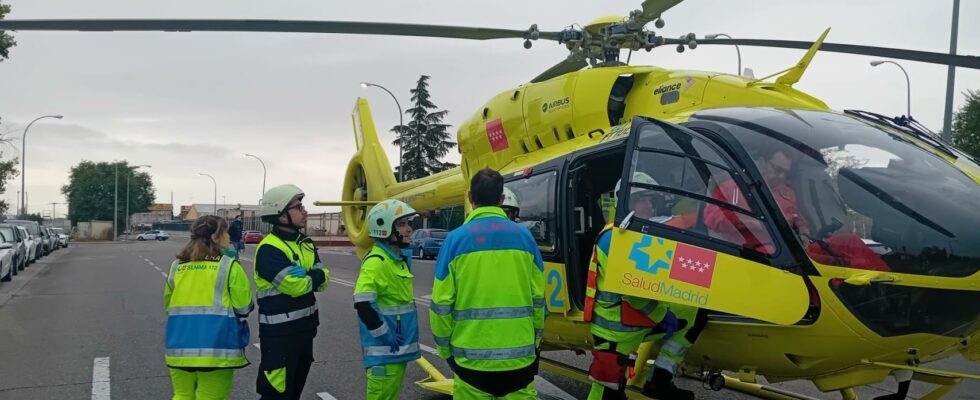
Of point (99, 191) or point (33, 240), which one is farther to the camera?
point (99, 191)

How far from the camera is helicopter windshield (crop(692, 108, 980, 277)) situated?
11.7 feet

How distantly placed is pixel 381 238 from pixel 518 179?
6.62 ft

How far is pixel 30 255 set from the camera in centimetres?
2595

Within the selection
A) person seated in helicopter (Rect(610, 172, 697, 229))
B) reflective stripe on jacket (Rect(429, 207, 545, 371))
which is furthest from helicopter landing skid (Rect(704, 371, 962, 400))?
reflective stripe on jacket (Rect(429, 207, 545, 371))

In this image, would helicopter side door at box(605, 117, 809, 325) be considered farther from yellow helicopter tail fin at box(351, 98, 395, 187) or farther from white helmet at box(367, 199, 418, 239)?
yellow helicopter tail fin at box(351, 98, 395, 187)

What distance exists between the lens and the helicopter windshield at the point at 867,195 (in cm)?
355

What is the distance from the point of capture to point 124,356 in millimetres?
8109

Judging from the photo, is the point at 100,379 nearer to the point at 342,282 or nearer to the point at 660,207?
the point at 660,207

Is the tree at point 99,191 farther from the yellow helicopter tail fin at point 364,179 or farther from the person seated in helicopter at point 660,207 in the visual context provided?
the person seated in helicopter at point 660,207

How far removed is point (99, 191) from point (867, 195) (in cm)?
11515

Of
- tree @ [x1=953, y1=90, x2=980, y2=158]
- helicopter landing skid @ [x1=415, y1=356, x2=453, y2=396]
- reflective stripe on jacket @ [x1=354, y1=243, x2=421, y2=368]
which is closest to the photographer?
reflective stripe on jacket @ [x1=354, y1=243, x2=421, y2=368]

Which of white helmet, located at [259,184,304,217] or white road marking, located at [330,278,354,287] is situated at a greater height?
white helmet, located at [259,184,304,217]

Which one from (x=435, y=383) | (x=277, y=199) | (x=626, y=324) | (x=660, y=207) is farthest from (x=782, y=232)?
(x=435, y=383)

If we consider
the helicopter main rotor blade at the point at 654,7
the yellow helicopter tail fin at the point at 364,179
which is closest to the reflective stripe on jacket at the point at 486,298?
the helicopter main rotor blade at the point at 654,7
